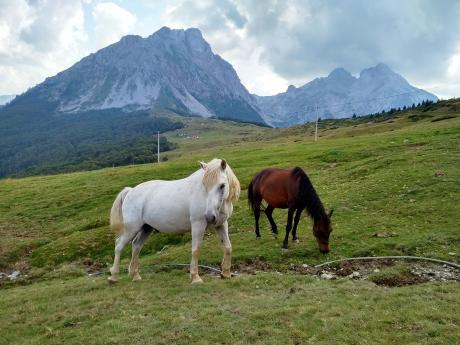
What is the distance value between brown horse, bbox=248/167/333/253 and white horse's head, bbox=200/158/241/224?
3645mm

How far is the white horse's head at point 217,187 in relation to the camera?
10500mm

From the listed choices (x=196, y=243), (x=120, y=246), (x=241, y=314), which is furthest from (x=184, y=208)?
(x=241, y=314)

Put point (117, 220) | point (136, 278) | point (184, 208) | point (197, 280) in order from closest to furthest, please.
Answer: point (197, 280), point (184, 208), point (136, 278), point (117, 220)

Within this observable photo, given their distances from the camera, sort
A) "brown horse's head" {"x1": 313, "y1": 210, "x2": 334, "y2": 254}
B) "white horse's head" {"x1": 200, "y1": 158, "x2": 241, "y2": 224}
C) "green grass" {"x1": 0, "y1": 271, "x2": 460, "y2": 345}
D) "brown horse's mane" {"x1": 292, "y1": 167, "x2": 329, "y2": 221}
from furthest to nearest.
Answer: "brown horse's mane" {"x1": 292, "y1": 167, "x2": 329, "y2": 221}
"brown horse's head" {"x1": 313, "y1": 210, "x2": 334, "y2": 254}
"white horse's head" {"x1": 200, "y1": 158, "x2": 241, "y2": 224}
"green grass" {"x1": 0, "y1": 271, "x2": 460, "y2": 345}

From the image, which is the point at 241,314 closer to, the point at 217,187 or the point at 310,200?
the point at 217,187

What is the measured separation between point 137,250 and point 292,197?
542cm

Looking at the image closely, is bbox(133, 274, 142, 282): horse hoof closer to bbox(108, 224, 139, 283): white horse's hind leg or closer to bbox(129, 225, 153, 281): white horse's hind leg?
bbox(129, 225, 153, 281): white horse's hind leg

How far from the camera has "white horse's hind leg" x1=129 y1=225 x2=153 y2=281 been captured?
12227mm

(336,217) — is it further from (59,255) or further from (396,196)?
(59,255)

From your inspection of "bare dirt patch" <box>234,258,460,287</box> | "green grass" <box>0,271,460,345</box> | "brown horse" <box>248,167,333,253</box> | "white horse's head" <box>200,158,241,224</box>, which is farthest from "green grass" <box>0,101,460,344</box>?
"white horse's head" <box>200,158,241,224</box>

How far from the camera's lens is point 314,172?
32.7 m

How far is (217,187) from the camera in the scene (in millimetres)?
10602

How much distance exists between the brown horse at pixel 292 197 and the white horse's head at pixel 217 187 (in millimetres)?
3645

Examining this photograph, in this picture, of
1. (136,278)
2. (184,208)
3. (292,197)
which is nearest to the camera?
(184,208)
